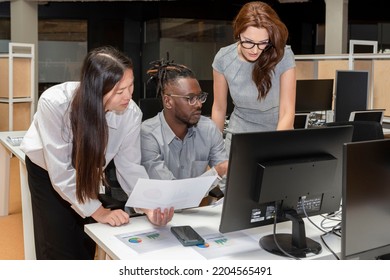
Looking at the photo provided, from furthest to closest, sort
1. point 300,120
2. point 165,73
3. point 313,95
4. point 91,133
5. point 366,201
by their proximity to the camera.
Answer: point 313,95
point 300,120
point 165,73
point 91,133
point 366,201

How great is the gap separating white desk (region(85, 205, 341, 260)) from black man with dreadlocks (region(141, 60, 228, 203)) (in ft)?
0.73

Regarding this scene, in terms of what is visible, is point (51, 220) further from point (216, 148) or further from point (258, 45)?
point (258, 45)

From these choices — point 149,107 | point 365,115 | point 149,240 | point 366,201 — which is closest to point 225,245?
point 149,240

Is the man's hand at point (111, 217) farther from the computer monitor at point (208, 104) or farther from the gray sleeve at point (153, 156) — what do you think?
the computer monitor at point (208, 104)

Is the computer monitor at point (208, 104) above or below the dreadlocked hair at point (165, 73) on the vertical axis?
below

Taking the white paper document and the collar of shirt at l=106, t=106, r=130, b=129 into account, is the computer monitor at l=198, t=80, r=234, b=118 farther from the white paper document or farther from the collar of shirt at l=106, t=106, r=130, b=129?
the white paper document

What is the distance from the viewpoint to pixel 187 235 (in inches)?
67.9

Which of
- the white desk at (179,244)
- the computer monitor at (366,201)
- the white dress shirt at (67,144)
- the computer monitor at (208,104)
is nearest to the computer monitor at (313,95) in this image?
the computer monitor at (208,104)

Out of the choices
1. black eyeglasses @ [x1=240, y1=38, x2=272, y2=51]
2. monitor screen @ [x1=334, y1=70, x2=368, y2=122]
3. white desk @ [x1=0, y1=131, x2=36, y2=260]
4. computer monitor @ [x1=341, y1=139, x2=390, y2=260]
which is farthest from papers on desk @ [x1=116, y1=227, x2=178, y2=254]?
monitor screen @ [x1=334, y1=70, x2=368, y2=122]

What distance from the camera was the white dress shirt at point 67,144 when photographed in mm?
1839

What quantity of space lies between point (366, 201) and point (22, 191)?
2530 mm

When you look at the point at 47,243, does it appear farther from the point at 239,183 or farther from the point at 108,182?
the point at 239,183

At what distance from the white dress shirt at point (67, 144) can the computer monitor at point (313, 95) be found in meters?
3.46

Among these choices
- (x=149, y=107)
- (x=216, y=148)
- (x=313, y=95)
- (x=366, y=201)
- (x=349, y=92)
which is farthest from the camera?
(x=313, y=95)
